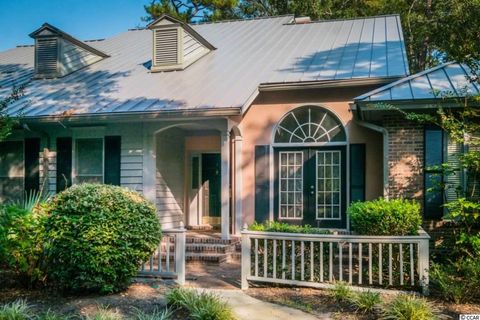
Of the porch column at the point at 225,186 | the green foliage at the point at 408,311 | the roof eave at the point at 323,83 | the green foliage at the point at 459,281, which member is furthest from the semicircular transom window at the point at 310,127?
the green foliage at the point at 408,311

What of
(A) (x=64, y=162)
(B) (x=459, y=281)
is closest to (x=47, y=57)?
(A) (x=64, y=162)

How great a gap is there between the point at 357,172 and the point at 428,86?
2544mm

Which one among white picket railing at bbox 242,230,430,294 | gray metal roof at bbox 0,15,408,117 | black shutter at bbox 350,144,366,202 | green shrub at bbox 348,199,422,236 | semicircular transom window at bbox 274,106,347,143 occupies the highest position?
gray metal roof at bbox 0,15,408,117

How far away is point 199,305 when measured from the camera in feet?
17.7

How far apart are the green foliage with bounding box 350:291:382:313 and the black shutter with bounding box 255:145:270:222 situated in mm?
5243

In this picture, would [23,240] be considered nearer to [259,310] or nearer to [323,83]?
[259,310]

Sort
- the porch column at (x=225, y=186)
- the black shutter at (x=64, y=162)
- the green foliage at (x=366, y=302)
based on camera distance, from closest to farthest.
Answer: the green foliage at (x=366, y=302) < the porch column at (x=225, y=186) < the black shutter at (x=64, y=162)

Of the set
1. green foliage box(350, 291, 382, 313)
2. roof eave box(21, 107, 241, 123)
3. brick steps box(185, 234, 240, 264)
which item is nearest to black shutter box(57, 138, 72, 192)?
roof eave box(21, 107, 241, 123)

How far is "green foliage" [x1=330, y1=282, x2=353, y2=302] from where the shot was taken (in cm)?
602

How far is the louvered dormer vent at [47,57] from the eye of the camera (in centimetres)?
1402

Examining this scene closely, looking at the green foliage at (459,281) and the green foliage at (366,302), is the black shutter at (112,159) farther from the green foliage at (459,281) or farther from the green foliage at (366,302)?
the green foliage at (459,281)

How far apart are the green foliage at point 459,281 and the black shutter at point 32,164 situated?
31.8 feet

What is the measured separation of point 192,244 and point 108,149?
336cm

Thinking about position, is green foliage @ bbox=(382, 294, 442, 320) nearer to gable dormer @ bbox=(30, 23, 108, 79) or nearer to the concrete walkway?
the concrete walkway
